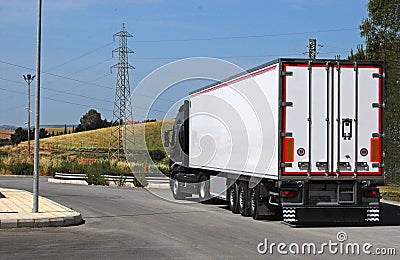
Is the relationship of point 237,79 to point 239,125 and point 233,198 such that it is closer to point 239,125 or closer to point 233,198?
point 239,125

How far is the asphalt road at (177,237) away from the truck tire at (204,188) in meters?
1.99

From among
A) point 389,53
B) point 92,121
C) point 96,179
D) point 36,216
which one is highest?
point 92,121

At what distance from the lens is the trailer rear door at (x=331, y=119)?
16.5 m

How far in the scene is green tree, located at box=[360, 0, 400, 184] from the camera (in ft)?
105

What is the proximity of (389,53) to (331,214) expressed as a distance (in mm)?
18461

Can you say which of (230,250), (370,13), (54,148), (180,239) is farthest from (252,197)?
(54,148)

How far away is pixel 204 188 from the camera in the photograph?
23922mm

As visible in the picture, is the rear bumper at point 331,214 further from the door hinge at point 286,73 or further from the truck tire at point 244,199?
the door hinge at point 286,73

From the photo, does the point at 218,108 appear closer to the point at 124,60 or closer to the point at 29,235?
the point at 29,235

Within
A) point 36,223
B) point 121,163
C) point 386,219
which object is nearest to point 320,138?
point 386,219

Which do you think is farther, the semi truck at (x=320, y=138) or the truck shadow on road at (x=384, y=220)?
the truck shadow on road at (x=384, y=220)

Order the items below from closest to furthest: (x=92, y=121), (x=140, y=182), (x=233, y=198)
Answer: (x=233, y=198), (x=140, y=182), (x=92, y=121)

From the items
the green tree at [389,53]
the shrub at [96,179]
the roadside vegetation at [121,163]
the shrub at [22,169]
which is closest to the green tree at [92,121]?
the roadside vegetation at [121,163]

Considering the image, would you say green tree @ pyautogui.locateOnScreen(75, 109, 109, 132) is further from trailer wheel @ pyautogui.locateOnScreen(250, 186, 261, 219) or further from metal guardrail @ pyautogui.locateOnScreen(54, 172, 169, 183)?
trailer wheel @ pyautogui.locateOnScreen(250, 186, 261, 219)
